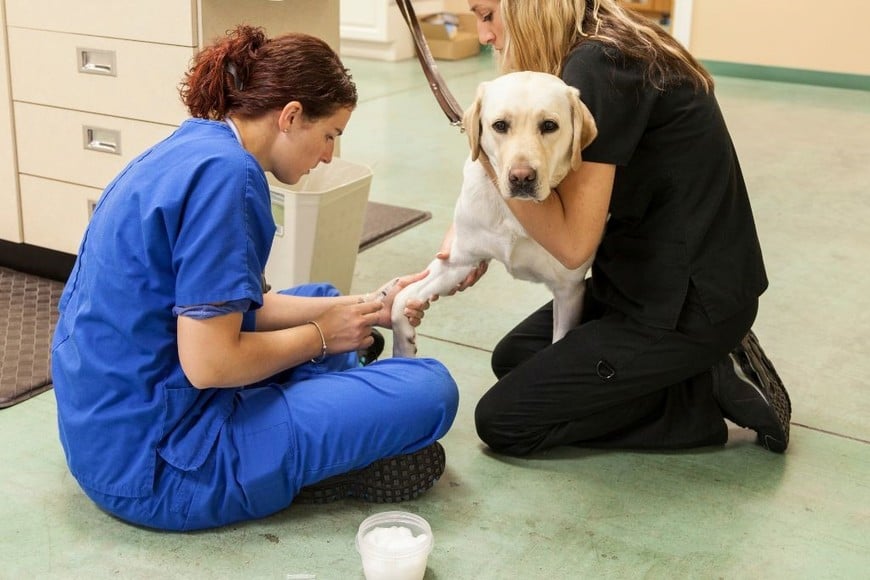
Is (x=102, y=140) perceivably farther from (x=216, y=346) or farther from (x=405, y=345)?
(x=216, y=346)

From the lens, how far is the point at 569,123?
1812 millimetres

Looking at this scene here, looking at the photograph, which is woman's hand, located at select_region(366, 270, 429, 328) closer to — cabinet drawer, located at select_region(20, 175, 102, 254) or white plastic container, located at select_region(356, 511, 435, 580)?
white plastic container, located at select_region(356, 511, 435, 580)

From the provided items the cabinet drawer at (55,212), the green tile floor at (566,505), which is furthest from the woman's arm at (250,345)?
the cabinet drawer at (55,212)

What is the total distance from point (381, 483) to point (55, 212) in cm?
154

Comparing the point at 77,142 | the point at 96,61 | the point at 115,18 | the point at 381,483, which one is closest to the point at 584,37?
the point at 381,483

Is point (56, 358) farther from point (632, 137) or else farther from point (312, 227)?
point (632, 137)

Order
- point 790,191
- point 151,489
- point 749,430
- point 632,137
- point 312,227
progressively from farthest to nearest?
point 790,191
point 312,227
point 749,430
point 632,137
point 151,489

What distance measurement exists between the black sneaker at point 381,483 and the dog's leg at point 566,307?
0.47 meters

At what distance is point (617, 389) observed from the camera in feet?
6.82

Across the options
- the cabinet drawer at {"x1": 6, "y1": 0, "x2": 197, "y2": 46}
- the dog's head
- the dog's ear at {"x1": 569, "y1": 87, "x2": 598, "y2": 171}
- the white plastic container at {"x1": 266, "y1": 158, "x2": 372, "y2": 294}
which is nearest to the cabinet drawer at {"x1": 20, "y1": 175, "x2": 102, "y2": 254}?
the cabinet drawer at {"x1": 6, "y1": 0, "x2": 197, "y2": 46}

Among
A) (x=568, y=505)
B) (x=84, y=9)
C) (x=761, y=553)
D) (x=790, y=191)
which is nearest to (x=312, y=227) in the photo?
(x=84, y=9)

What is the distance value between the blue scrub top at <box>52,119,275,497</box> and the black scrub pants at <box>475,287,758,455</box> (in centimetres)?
64

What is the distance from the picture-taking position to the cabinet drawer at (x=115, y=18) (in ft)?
8.34

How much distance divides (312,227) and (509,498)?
0.94 m
